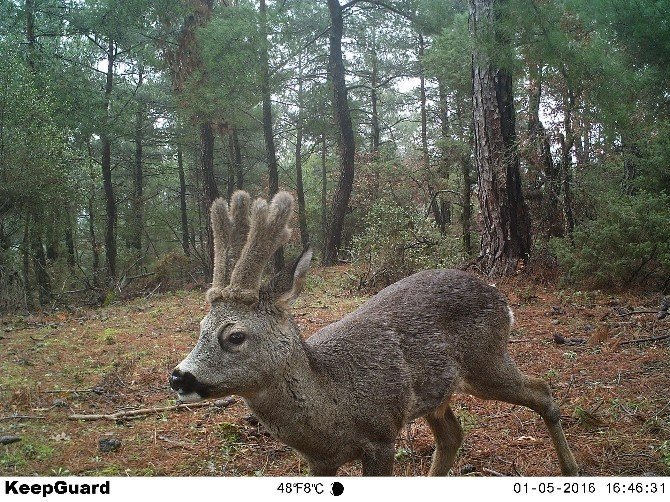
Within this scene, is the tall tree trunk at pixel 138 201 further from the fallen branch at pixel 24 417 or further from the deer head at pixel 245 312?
the deer head at pixel 245 312

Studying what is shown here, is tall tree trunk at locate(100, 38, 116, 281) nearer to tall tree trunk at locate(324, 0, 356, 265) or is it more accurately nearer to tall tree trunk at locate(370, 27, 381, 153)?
tall tree trunk at locate(324, 0, 356, 265)

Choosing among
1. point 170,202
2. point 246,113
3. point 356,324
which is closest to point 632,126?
point 356,324

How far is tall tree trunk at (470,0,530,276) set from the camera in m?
7.86

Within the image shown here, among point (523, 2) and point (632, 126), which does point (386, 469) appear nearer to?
point (632, 126)

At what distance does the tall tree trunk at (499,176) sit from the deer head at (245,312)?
589cm

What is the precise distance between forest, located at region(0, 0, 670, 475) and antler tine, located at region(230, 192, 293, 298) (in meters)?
1.45

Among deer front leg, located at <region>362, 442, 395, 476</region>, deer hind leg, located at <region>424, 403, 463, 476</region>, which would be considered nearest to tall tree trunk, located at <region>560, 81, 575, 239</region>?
deer hind leg, located at <region>424, 403, 463, 476</region>

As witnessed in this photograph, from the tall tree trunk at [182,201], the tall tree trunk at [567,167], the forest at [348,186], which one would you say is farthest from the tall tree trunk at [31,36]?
the tall tree trunk at [567,167]

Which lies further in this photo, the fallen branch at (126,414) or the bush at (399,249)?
the bush at (399,249)

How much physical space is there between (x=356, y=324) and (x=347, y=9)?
547 inches

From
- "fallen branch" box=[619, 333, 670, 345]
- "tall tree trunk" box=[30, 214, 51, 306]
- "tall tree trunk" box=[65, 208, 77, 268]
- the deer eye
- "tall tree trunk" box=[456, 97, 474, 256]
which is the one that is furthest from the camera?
"tall tree trunk" box=[65, 208, 77, 268]

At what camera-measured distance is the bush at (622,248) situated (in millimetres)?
7027

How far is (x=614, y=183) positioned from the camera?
27.6ft

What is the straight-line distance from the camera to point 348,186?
49.8 feet
